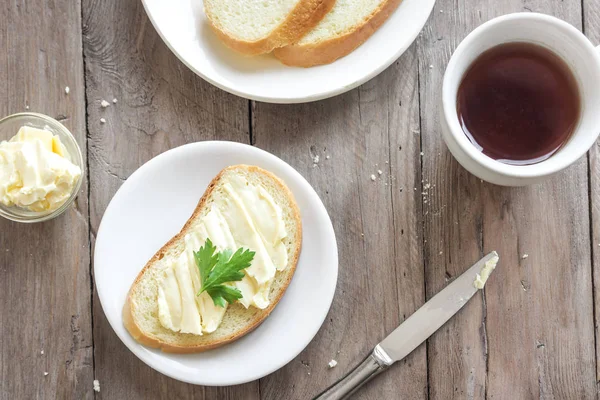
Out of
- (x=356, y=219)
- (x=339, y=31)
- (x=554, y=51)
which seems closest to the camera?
(x=554, y=51)

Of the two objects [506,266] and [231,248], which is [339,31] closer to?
[231,248]

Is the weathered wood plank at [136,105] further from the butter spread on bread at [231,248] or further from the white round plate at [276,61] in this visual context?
the butter spread on bread at [231,248]

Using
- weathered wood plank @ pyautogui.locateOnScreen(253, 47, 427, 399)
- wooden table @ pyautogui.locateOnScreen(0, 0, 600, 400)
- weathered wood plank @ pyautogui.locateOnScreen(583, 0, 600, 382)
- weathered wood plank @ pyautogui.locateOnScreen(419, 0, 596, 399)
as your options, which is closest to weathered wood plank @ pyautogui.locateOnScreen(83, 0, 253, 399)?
wooden table @ pyautogui.locateOnScreen(0, 0, 600, 400)

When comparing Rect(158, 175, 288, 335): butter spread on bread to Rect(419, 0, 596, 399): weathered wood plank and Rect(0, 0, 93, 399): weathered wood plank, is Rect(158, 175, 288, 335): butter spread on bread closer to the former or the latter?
Rect(0, 0, 93, 399): weathered wood plank

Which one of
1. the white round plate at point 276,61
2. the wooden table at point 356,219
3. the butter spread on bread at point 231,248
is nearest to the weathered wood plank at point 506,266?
the wooden table at point 356,219

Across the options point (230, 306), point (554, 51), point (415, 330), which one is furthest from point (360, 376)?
point (554, 51)

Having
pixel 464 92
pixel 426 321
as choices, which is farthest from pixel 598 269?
pixel 464 92

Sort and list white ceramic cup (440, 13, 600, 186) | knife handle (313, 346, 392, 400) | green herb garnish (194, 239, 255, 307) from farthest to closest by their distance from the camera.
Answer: knife handle (313, 346, 392, 400), green herb garnish (194, 239, 255, 307), white ceramic cup (440, 13, 600, 186)

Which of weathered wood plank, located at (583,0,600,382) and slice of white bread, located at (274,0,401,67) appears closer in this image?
slice of white bread, located at (274,0,401,67)
